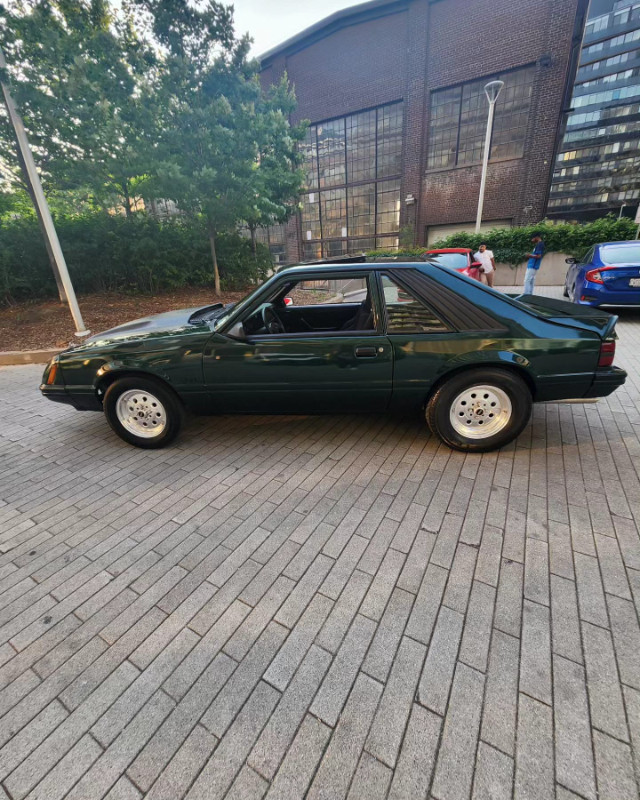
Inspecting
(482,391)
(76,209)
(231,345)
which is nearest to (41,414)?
(231,345)

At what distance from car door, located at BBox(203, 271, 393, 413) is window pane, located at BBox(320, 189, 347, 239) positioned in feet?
79.1

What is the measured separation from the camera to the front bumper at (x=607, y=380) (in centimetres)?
296

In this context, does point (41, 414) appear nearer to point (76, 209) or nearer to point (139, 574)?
point (139, 574)

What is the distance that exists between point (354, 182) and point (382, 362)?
24475mm

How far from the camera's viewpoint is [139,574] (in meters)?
2.15

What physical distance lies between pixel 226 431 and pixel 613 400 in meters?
4.33

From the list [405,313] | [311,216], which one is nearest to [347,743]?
[405,313]

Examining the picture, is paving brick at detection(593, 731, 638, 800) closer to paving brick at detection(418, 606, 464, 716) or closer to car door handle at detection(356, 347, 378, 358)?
paving brick at detection(418, 606, 464, 716)

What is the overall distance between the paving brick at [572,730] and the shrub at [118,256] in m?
12.2

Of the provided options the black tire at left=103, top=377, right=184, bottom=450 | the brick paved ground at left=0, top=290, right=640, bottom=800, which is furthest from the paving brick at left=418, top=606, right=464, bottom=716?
the black tire at left=103, top=377, right=184, bottom=450

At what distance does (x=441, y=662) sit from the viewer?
160 centimetres

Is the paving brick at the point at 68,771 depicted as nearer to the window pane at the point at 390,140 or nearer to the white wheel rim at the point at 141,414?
the white wheel rim at the point at 141,414

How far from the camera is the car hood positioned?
335 centimetres

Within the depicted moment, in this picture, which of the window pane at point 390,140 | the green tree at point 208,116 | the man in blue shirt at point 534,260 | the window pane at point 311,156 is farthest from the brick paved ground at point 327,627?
the window pane at point 311,156
